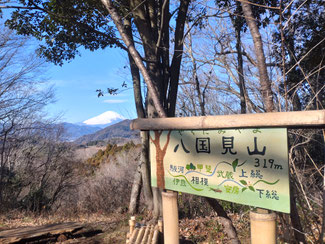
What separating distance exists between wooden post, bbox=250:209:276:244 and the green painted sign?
8cm

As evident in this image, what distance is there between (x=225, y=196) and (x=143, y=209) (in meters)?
4.47

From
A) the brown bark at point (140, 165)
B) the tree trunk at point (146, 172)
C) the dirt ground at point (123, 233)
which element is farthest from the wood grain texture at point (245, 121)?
the brown bark at point (140, 165)

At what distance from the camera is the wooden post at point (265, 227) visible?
159 cm

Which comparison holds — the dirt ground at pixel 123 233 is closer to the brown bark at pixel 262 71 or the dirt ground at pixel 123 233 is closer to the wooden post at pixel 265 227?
the wooden post at pixel 265 227

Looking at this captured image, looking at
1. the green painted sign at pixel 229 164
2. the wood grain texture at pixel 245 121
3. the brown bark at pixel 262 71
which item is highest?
the brown bark at pixel 262 71

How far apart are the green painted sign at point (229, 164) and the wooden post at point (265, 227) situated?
3.2 inches

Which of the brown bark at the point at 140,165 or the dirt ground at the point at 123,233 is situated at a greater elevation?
the brown bark at the point at 140,165

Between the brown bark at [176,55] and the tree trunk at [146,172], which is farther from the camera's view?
the tree trunk at [146,172]

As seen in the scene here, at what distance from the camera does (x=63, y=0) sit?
4.79m

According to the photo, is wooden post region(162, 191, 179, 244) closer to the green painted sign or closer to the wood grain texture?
the green painted sign

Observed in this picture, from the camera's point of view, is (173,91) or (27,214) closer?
(173,91)

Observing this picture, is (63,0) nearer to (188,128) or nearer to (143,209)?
(188,128)

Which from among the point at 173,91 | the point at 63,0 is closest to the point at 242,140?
the point at 173,91

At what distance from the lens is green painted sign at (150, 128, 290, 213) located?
152 cm
